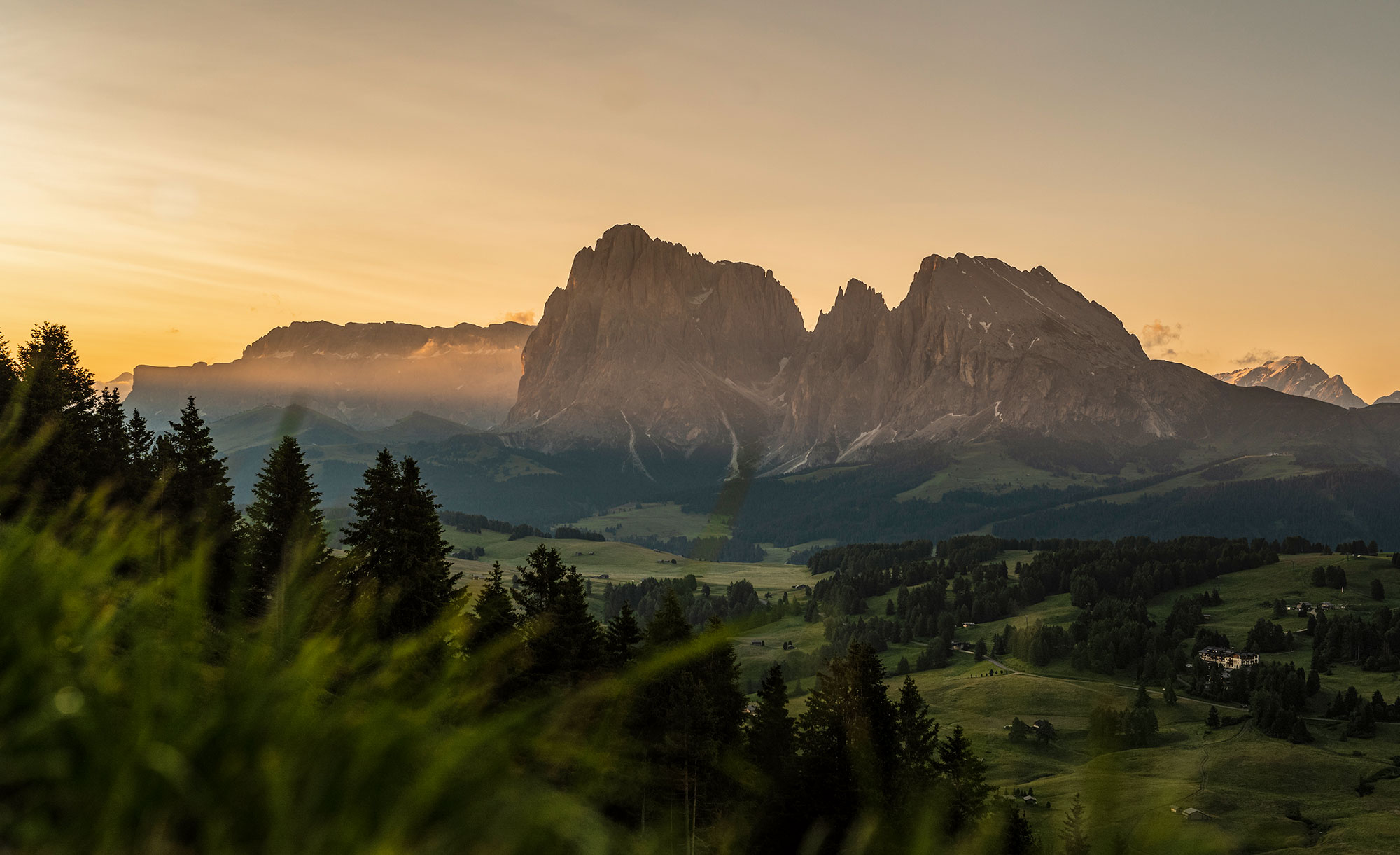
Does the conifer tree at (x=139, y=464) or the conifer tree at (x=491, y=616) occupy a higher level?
the conifer tree at (x=139, y=464)

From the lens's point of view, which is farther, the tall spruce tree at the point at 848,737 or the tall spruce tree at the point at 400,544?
the tall spruce tree at the point at 400,544

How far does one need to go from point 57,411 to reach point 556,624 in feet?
84.8

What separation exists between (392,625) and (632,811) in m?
14.6

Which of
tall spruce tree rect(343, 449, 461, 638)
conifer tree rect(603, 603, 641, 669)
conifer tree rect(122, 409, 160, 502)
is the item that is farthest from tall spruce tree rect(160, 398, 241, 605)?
conifer tree rect(603, 603, 641, 669)

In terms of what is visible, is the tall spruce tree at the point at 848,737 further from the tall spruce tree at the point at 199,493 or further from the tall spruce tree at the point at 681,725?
the tall spruce tree at the point at 199,493

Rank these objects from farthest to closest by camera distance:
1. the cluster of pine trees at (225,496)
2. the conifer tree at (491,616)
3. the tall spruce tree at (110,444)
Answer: the tall spruce tree at (110,444), the cluster of pine trees at (225,496), the conifer tree at (491,616)

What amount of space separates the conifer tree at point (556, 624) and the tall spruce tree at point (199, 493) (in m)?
16.0

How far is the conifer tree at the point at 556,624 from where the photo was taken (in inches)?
1881

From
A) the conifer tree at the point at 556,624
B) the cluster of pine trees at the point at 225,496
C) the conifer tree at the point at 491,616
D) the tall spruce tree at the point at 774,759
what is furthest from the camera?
the conifer tree at the point at 556,624

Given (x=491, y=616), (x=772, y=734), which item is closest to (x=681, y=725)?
(x=491, y=616)

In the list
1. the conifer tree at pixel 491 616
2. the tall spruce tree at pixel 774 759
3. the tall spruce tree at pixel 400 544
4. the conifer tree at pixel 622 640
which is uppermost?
the tall spruce tree at pixel 400 544

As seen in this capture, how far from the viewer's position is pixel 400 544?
47.6 metres

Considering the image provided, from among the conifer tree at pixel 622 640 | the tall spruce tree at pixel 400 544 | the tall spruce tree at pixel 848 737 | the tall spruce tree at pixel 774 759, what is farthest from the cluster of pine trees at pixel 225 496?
the tall spruce tree at pixel 848 737

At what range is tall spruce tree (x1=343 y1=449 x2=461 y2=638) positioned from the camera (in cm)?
4628
